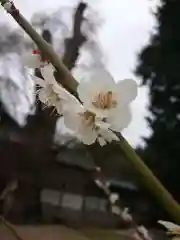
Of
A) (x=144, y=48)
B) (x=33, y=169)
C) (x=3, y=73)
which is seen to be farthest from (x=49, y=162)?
(x=144, y=48)

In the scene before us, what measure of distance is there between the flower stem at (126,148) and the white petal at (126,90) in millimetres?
15

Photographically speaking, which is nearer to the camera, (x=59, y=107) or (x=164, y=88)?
(x=59, y=107)

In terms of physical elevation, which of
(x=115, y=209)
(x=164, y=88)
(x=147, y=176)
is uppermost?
(x=164, y=88)

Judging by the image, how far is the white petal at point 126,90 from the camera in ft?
0.60

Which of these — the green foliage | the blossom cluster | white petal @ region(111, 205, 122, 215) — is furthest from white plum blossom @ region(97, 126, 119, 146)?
the green foliage

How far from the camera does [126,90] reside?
0.61 ft

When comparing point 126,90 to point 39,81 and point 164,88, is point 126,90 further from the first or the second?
point 164,88

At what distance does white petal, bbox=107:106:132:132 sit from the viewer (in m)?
0.18

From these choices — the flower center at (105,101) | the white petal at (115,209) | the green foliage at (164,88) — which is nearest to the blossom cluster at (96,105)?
the flower center at (105,101)

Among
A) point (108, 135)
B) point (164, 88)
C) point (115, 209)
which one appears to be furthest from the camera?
point (164, 88)

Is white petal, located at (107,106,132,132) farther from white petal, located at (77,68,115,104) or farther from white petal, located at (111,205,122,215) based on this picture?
white petal, located at (111,205,122,215)

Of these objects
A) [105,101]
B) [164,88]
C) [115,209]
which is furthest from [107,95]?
[164,88]

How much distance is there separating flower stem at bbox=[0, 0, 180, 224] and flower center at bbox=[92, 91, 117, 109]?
0.01 m

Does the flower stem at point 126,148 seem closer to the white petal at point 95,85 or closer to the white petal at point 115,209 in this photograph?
the white petal at point 95,85
